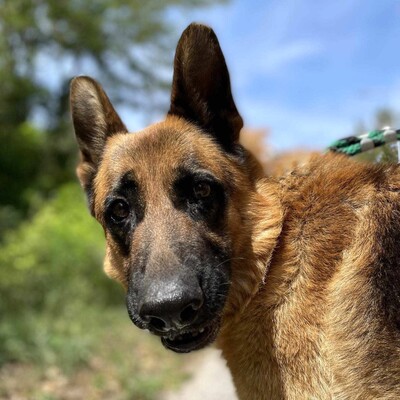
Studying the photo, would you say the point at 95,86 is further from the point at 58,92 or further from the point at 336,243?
the point at 58,92

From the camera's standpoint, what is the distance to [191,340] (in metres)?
3.30

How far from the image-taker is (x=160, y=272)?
120 inches

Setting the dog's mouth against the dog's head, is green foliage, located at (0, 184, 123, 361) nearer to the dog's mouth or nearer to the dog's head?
the dog's head

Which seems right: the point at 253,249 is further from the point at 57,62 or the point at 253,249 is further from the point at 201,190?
the point at 57,62

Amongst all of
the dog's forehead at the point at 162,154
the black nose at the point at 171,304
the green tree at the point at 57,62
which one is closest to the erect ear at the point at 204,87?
the dog's forehead at the point at 162,154

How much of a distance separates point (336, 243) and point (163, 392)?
4.96 m

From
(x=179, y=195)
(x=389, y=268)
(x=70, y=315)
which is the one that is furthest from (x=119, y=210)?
(x=70, y=315)

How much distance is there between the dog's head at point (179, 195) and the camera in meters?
3.09

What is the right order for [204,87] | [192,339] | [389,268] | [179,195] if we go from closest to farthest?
1. [389,268]
2. [192,339]
3. [179,195]
4. [204,87]

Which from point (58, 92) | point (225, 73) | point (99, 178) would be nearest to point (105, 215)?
point (99, 178)

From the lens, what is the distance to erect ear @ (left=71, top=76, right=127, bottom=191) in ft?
14.0

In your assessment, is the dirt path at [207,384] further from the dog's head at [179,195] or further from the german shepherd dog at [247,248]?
the dog's head at [179,195]

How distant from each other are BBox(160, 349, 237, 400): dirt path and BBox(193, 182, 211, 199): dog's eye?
3.87 metres

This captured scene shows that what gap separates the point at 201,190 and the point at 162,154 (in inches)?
16.9
